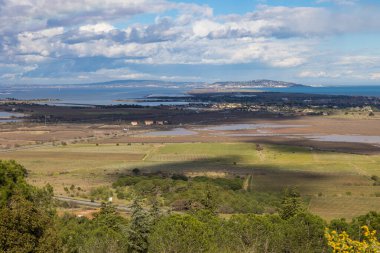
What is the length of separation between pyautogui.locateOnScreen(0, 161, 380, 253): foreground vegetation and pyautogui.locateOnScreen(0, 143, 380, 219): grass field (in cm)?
2169

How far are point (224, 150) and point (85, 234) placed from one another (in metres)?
73.0

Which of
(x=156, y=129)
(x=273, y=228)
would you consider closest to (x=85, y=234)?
(x=273, y=228)

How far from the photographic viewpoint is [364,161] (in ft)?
296

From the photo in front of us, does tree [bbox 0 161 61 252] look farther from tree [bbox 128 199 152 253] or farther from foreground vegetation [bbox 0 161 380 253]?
tree [bbox 128 199 152 253]

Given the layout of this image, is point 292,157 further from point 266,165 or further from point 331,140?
point 331,140

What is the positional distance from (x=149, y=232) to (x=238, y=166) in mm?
52866

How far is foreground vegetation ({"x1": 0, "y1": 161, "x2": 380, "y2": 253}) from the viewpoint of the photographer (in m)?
23.8

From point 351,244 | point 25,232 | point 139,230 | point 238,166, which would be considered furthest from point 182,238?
point 238,166

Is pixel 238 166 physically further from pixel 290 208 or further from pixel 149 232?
pixel 149 232

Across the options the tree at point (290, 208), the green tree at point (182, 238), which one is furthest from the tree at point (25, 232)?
the tree at point (290, 208)

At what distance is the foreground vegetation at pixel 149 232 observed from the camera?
2377 cm

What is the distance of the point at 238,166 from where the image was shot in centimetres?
8612

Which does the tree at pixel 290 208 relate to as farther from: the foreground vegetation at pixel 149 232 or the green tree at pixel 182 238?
the green tree at pixel 182 238

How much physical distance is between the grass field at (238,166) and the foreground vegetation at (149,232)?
21690mm
